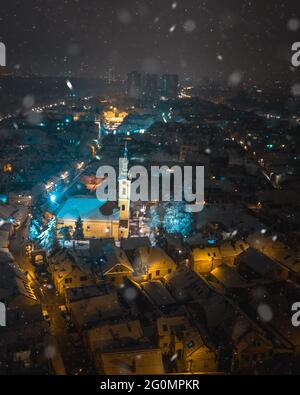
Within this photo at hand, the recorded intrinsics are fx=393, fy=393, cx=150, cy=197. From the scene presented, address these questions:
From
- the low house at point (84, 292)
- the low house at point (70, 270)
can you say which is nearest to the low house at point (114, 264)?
the low house at point (70, 270)

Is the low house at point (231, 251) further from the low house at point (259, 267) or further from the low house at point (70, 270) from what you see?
the low house at point (70, 270)

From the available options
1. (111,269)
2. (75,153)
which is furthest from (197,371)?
(75,153)

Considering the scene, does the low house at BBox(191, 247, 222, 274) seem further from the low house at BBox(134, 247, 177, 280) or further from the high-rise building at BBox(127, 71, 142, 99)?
the high-rise building at BBox(127, 71, 142, 99)

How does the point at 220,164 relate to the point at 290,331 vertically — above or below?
above

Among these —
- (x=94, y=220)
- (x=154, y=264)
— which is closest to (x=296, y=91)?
(x=94, y=220)

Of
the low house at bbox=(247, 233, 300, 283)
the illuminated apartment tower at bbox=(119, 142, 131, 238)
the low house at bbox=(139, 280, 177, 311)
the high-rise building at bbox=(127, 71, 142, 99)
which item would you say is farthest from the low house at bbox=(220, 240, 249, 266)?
the high-rise building at bbox=(127, 71, 142, 99)

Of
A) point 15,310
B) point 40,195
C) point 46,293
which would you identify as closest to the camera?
point 15,310

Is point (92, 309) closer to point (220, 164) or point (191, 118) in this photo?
point (220, 164)

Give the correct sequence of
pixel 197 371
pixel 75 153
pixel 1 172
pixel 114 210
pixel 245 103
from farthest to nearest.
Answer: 1. pixel 245 103
2. pixel 75 153
3. pixel 1 172
4. pixel 114 210
5. pixel 197 371
